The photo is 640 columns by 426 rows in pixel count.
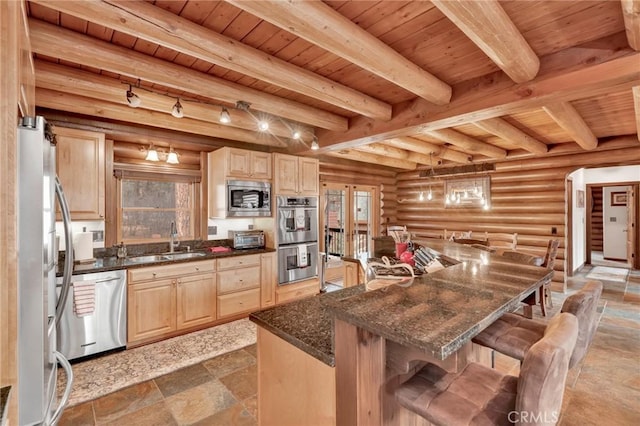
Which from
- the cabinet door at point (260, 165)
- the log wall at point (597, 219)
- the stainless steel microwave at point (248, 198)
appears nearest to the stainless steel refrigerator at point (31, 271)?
the stainless steel microwave at point (248, 198)

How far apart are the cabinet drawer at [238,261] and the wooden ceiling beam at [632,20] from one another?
4.09 m

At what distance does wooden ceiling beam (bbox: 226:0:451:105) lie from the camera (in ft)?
5.00

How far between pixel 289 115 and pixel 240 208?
5.27 ft

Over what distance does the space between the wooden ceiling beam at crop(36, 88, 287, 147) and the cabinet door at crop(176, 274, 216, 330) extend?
73.7 inches

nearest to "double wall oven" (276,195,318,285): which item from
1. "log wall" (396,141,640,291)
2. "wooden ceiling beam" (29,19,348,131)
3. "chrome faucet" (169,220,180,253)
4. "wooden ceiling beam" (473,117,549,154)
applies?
"chrome faucet" (169,220,180,253)

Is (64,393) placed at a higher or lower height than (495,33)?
lower

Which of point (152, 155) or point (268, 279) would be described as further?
point (268, 279)

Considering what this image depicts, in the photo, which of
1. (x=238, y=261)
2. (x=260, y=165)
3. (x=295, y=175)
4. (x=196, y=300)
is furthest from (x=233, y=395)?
(x=295, y=175)

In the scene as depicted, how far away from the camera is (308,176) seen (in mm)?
4859

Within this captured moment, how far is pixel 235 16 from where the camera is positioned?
178 centimetres

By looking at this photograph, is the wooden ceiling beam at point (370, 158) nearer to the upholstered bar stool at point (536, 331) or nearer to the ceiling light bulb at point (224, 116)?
the ceiling light bulb at point (224, 116)

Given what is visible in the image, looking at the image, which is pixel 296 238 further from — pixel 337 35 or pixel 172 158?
pixel 337 35

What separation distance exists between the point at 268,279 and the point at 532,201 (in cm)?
521

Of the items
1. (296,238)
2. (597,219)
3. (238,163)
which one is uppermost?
(238,163)
